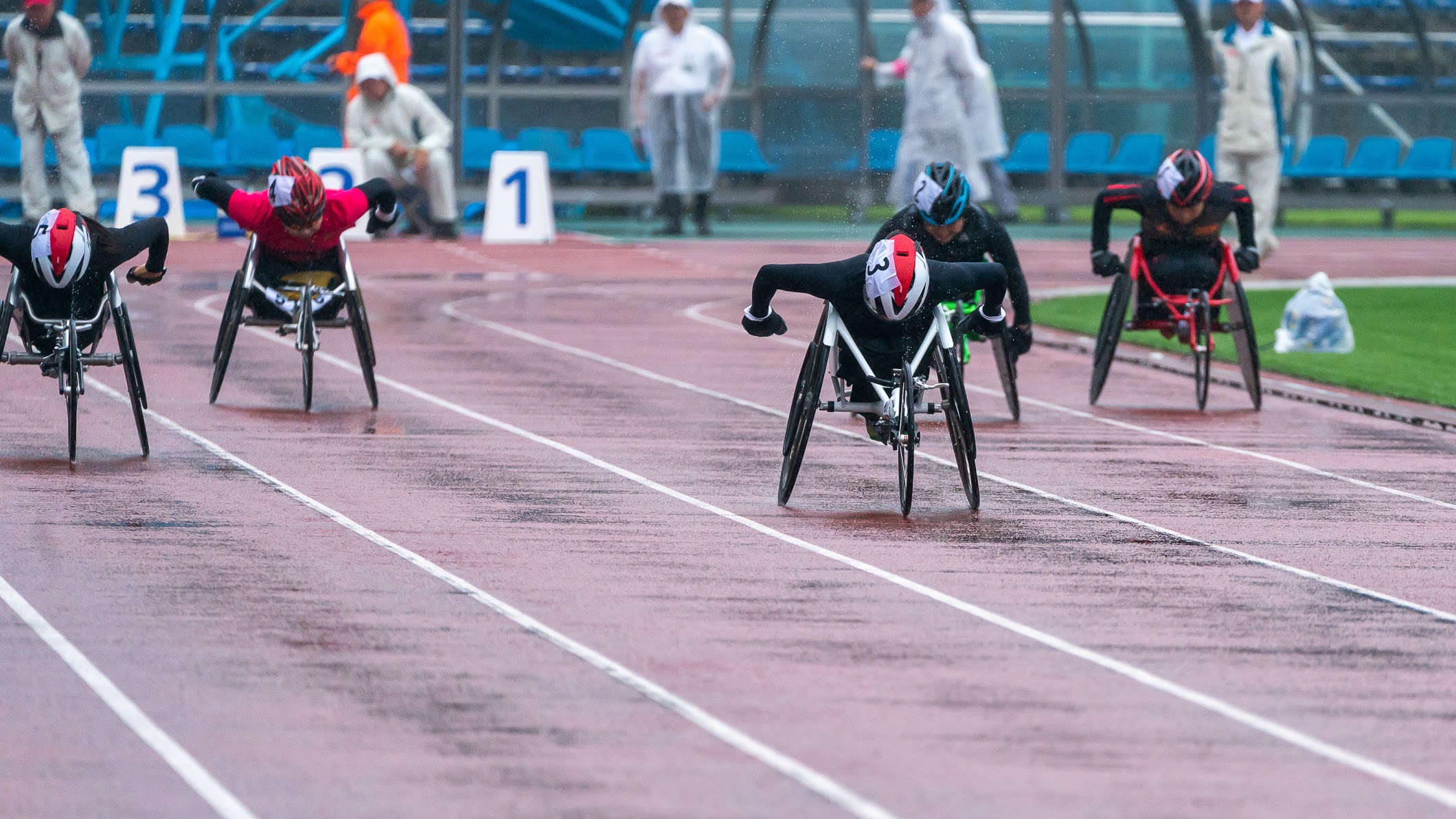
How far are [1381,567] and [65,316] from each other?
230 inches

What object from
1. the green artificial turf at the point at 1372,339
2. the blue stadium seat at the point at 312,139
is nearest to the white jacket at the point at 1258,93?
the green artificial turf at the point at 1372,339

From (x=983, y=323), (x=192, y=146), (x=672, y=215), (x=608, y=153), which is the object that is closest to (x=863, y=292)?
(x=983, y=323)

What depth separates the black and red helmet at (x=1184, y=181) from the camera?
1402cm

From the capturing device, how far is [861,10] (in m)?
32.5

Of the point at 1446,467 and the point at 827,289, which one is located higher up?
the point at 827,289

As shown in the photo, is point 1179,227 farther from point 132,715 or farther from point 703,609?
point 132,715

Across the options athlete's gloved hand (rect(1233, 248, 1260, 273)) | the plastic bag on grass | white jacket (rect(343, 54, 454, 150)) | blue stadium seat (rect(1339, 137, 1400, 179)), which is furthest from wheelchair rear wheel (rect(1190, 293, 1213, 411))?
blue stadium seat (rect(1339, 137, 1400, 179))

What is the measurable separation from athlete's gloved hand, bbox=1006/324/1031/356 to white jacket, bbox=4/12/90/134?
594 inches

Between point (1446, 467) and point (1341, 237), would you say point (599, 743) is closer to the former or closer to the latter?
point (1446, 467)

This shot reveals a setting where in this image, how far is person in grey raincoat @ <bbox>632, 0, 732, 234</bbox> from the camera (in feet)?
91.6

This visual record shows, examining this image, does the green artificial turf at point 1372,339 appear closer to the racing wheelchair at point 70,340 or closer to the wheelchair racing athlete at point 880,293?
the wheelchair racing athlete at point 880,293

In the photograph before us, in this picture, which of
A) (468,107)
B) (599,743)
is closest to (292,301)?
(599,743)

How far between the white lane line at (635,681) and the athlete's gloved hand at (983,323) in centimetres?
287

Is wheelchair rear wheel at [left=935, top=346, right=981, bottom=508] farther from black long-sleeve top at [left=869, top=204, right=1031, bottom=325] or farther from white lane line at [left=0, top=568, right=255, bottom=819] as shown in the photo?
white lane line at [left=0, top=568, right=255, bottom=819]
